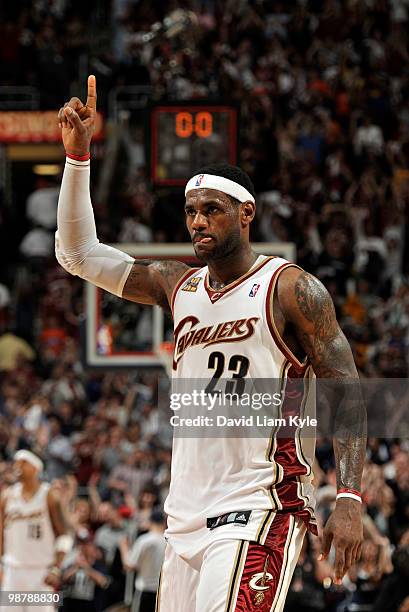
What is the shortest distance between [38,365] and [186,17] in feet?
22.6

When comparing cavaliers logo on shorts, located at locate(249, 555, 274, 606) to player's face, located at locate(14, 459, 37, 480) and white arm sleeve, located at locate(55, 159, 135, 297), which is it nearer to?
white arm sleeve, located at locate(55, 159, 135, 297)

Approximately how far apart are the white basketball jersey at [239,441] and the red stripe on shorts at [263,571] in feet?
0.37

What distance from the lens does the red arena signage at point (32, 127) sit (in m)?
19.3

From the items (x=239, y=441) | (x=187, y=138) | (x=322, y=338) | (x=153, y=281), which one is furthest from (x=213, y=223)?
(x=187, y=138)

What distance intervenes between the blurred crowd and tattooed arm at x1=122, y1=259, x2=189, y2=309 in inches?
226

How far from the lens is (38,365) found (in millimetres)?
18344

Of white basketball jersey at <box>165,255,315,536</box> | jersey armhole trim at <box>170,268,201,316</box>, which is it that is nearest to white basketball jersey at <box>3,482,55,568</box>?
jersey armhole trim at <box>170,268,201,316</box>

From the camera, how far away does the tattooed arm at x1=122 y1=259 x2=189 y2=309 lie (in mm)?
6164

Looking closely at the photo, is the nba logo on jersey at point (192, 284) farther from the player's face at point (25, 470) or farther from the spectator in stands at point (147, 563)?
the player's face at point (25, 470)

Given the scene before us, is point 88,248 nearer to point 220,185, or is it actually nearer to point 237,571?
point 220,185

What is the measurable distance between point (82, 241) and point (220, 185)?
0.75 metres

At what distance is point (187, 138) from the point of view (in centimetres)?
1196

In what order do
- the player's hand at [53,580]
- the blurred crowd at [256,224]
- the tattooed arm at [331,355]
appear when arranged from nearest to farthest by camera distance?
1. the tattooed arm at [331,355]
2. the player's hand at [53,580]
3. the blurred crowd at [256,224]

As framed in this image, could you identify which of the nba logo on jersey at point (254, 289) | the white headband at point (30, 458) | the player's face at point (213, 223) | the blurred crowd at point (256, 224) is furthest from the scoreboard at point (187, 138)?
the nba logo on jersey at point (254, 289)
